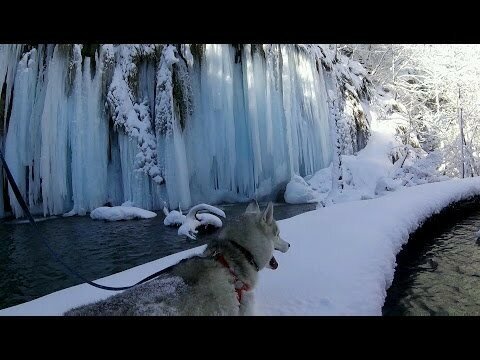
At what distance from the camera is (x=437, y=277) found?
504cm

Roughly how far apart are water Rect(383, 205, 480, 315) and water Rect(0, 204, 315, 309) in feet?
8.70

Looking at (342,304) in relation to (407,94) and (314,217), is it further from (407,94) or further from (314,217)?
(407,94)

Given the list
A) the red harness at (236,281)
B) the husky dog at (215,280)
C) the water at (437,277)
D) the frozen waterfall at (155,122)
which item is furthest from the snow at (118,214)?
the red harness at (236,281)

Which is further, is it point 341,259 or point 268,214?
point 341,259

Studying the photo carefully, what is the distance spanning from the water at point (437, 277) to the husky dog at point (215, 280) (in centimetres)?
207

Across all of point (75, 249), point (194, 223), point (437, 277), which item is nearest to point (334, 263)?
point (437, 277)

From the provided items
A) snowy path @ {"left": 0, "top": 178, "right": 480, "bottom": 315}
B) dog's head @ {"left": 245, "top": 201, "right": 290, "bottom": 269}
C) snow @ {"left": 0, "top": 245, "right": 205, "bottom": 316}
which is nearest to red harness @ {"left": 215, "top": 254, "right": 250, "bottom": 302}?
dog's head @ {"left": 245, "top": 201, "right": 290, "bottom": 269}

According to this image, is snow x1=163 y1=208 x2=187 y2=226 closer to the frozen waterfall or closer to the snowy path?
the frozen waterfall

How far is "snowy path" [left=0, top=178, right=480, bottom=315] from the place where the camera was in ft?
10.0

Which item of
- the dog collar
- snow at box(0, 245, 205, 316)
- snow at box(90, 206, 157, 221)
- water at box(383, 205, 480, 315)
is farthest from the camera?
snow at box(90, 206, 157, 221)

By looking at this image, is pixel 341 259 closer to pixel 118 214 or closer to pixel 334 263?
pixel 334 263

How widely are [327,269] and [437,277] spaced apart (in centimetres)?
207
